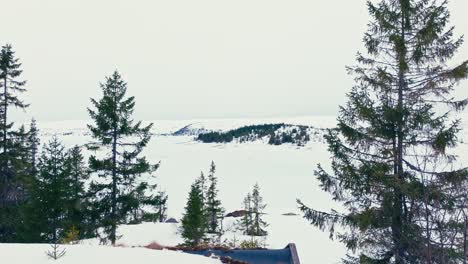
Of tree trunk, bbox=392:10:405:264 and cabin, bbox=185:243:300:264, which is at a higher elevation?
tree trunk, bbox=392:10:405:264

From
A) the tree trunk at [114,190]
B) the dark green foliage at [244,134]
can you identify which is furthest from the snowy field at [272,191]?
the dark green foliage at [244,134]

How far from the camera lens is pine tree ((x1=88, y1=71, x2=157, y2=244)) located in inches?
628

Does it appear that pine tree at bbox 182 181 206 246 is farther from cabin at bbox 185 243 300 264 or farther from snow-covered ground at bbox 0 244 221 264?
snow-covered ground at bbox 0 244 221 264

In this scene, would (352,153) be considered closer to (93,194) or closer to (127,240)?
(93,194)

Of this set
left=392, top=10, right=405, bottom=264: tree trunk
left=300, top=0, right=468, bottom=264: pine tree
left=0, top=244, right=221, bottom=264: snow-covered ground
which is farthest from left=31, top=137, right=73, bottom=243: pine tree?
left=392, top=10, right=405, bottom=264: tree trunk

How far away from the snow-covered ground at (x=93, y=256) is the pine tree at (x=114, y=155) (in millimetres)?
9846

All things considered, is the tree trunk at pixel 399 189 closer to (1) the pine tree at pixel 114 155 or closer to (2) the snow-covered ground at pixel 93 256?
(2) the snow-covered ground at pixel 93 256

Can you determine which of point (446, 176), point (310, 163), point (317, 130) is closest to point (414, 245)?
point (446, 176)

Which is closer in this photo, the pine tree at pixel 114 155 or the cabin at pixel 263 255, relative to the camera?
the cabin at pixel 263 255

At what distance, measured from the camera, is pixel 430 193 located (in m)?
8.41

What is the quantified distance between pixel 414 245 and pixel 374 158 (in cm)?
223

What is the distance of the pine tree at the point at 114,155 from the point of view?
52.3 feet

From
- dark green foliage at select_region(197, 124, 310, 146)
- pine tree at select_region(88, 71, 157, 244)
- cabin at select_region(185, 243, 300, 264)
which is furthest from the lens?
dark green foliage at select_region(197, 124, 310, 146)

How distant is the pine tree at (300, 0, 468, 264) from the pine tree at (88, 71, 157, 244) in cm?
952
